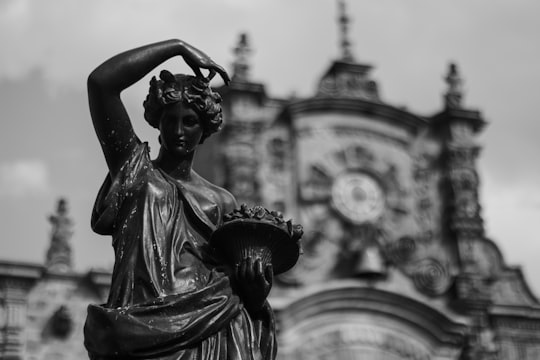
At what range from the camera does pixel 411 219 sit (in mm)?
21750

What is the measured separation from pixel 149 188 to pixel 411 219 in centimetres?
1842

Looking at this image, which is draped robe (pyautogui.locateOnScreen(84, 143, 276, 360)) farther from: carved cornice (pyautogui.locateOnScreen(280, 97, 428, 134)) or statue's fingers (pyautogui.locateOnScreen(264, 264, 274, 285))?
carved cornice (pyautogui.locateOnScreen(280, 97, 428, 134))

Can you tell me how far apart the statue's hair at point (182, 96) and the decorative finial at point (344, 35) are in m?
18.4

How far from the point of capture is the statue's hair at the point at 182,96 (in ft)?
12.1

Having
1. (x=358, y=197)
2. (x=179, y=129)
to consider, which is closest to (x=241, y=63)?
(x=358, y=197)

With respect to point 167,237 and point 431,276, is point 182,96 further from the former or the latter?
point 431,276

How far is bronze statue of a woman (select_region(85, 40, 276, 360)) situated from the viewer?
3.30 metres

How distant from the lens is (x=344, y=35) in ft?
73.8

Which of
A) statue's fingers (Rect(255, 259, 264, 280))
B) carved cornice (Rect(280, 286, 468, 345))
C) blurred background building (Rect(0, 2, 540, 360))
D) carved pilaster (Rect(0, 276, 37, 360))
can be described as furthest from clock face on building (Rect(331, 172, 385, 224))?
statue's fingers (Rect(255, 259, 264, 280))

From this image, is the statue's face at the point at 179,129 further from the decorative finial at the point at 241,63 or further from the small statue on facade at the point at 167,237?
the decorative finial at the point at 241,63

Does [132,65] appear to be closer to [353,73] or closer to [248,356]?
[248,356]

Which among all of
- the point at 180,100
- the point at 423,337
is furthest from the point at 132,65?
the point at 423,337

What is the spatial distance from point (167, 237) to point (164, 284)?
0.18m

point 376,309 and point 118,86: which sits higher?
point 376,309
